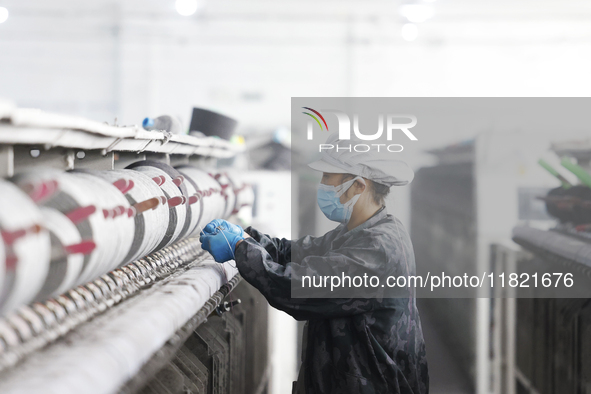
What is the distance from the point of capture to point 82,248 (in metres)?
0.90

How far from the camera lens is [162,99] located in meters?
6.55

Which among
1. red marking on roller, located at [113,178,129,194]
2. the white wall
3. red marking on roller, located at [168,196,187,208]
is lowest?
red marking on roller, located at [168,196,187,208]

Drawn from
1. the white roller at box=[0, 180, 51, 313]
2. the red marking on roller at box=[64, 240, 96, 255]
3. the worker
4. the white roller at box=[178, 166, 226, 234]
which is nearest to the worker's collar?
the worker

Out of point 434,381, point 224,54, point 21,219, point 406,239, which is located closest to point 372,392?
point 406,239

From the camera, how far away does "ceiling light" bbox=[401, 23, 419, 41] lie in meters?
6.17

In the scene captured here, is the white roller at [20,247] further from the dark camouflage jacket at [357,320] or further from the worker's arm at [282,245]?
the worker's arm at [282,245]

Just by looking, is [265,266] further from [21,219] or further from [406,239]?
[21,219]

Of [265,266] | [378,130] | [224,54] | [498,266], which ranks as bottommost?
[498,266]

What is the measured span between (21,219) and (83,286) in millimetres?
355

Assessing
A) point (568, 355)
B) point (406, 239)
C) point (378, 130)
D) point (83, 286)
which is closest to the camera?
point (83, 286)

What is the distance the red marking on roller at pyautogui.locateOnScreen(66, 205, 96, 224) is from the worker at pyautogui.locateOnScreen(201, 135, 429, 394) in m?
0.70

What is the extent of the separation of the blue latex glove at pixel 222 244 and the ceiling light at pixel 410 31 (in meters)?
5.22

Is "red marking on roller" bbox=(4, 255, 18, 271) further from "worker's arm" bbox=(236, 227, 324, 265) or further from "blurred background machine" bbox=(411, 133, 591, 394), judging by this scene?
"blurred background machine" bbox=(411, 133, 591, 394)

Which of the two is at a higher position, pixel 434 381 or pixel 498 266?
pixel 498 266
